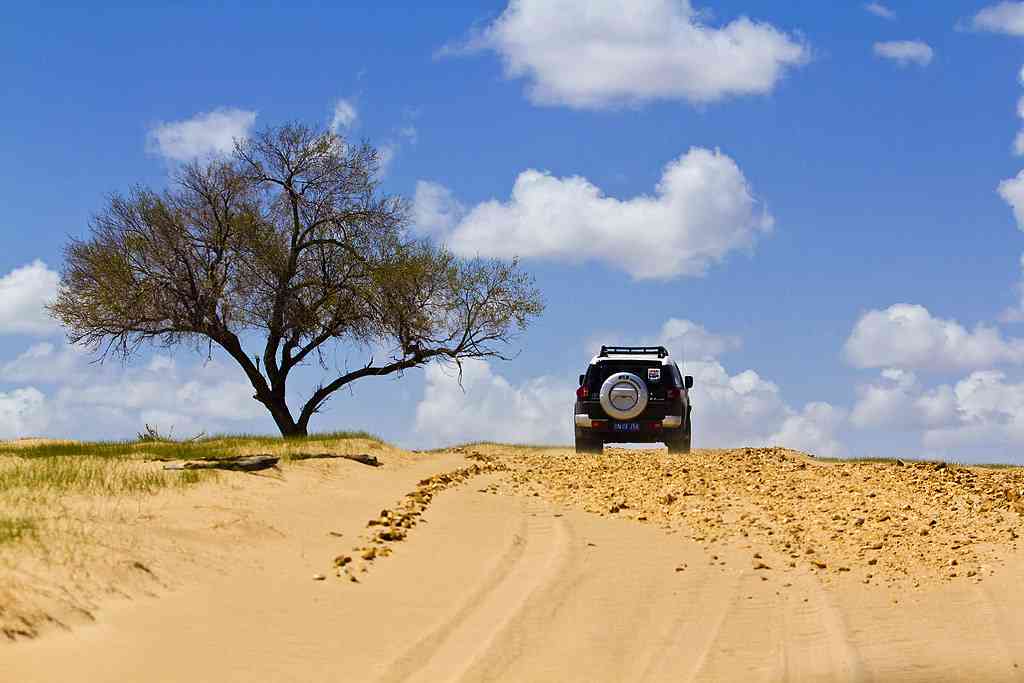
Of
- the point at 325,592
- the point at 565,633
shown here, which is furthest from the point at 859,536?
the point at 325,592

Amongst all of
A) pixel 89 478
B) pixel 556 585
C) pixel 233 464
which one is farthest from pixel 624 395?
pixel 89 478

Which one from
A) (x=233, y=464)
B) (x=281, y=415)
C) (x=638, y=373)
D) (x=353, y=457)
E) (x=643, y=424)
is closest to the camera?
(x=233, y=464)

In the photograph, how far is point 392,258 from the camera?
34.5 metres

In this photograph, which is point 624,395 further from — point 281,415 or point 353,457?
point 281,415

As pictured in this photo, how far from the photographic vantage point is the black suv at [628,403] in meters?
24.5

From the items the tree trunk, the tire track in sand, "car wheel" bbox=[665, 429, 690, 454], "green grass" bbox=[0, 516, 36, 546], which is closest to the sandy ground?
the tire track in sand

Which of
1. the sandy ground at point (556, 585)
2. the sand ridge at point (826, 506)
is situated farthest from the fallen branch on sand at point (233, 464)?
the sand ridge at point (826, 506)

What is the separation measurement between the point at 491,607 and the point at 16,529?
4.92 metres

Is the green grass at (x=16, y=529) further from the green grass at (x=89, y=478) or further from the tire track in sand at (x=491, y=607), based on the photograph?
the tire track in sand at (x=491, y=607)

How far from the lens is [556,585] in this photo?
486 inches

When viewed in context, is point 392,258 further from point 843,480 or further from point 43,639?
point 43,639

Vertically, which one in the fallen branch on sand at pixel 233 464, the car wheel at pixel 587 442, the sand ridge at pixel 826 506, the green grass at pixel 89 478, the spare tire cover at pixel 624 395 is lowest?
the sand ridge at pixel 826 506

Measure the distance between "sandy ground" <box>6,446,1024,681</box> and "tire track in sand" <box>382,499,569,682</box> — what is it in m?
0.03

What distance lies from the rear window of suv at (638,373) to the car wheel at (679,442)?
3.58 feet
